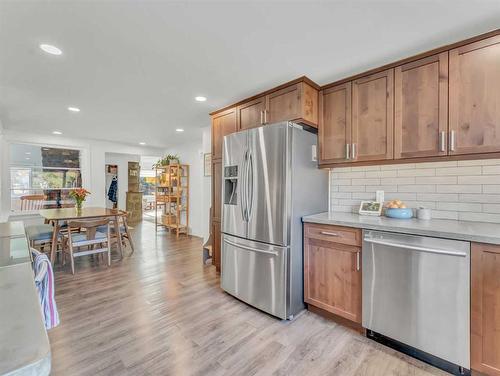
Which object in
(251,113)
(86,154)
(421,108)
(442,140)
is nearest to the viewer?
(442,140)

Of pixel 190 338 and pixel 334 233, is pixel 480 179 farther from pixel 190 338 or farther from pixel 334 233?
pixel 190 338

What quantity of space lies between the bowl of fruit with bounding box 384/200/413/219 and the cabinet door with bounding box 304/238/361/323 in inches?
22.1

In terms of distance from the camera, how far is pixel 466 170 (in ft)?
6.73

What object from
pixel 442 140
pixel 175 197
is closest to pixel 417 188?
pixel 442 140

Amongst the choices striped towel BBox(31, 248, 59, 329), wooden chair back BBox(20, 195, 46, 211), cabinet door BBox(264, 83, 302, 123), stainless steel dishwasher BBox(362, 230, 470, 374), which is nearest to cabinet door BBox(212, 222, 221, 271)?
cabinet door BBox(264, 83, 302, 123)

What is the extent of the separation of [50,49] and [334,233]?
2788 millimetres

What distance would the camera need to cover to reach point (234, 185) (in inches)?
108

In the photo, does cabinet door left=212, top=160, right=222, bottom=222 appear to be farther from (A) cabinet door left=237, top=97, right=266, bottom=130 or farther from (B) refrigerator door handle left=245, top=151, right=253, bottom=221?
(B) refrigerator door handle left=245, top=151, right=253, bottom=221

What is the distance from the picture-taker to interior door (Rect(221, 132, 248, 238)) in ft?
8.32

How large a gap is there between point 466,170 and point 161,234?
5.83 meters

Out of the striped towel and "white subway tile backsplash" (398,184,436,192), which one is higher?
"white subway tile backsplash" (398,184,436,192)

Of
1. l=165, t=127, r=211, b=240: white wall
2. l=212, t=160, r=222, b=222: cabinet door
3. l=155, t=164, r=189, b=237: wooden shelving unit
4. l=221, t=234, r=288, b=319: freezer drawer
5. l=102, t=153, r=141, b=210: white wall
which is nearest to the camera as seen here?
l=221, t=234, r=288, b=319: freezer drawer

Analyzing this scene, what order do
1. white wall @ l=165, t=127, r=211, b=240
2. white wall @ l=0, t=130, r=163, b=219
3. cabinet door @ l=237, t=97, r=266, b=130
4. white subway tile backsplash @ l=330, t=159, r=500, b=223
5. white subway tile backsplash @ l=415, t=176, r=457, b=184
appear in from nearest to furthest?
white subway tile backsplash @ l=330, t=159, r=500, b=223 < white subway tile backsplash @ l=415, t=176, r=457, b=184 < cabinet door @ l=237, t=97, r=266, b=130 < white wall @ l=0, t=130, r=163, b=219 < white wall @ l=165, t=127, r=211, b=240

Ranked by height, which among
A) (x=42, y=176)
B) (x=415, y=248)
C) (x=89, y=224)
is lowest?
(x=89, y=224)
